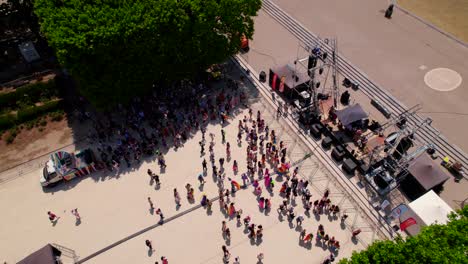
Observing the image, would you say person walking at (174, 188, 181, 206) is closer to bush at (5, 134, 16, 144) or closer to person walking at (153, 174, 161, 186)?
person walking at (153, 174, 161, 186)

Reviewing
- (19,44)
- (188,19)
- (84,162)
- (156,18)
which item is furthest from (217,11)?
(19,44)

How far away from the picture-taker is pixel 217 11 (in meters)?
32.0

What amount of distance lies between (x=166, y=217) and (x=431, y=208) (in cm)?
2007

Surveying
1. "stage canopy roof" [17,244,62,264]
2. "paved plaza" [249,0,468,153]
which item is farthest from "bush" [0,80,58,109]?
"paved plaza" [249,0,468,153]

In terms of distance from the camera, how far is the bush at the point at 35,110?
34.8m

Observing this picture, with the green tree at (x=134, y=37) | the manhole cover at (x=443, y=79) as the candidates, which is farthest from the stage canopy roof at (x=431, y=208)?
the green tree at (x=134, y=37)

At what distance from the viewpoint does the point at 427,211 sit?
2547 centimetres

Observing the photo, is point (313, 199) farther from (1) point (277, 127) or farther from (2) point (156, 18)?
(2) point (156, 18)

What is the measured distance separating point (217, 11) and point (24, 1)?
22.6 metres

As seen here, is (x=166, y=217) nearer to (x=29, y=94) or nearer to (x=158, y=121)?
(x=158, y=121)

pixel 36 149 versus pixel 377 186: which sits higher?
pixel 36 149

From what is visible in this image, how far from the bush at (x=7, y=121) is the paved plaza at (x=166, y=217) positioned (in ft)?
22.1

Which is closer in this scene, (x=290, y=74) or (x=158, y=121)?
(x=158, y=121)

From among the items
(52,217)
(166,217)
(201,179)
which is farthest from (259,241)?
(52,217)
